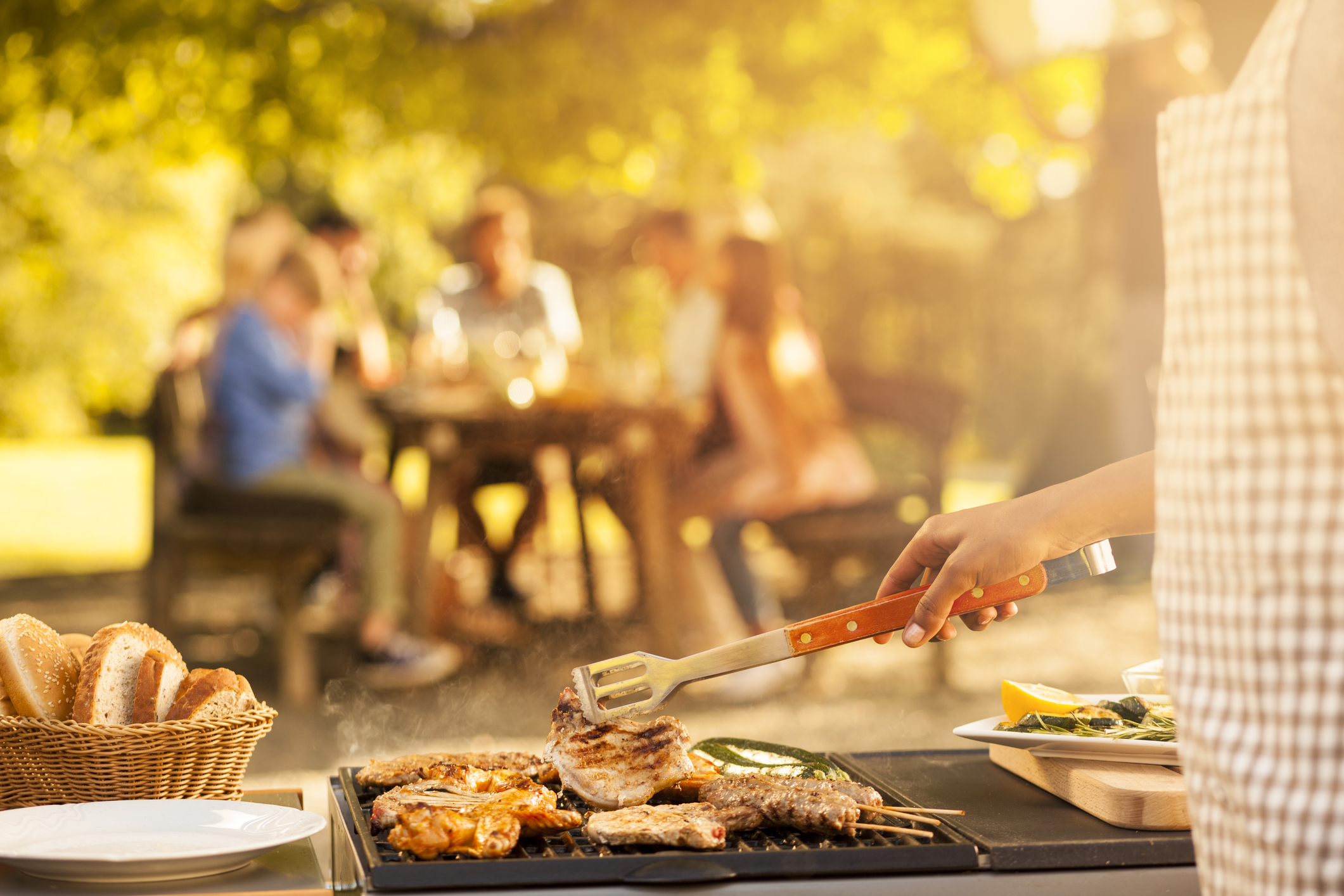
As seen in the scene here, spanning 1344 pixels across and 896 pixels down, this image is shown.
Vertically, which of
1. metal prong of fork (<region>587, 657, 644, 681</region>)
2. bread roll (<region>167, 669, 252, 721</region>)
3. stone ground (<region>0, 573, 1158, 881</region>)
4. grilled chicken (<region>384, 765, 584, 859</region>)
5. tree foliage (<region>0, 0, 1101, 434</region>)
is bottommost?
grilled chicken (<region>384, 765, 584, 859</region>)

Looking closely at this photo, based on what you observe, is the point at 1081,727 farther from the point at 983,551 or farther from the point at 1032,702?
the point at 983,551

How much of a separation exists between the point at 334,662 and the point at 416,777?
3455 millimetres

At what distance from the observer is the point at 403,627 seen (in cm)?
480

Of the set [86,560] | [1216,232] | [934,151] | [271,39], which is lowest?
[1216,232]

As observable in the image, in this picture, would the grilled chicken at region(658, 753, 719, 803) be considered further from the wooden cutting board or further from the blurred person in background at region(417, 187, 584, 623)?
the blurred person in background at region(417, 187, 584, 623)

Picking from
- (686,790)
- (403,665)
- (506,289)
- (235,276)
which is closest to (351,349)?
(235,276)

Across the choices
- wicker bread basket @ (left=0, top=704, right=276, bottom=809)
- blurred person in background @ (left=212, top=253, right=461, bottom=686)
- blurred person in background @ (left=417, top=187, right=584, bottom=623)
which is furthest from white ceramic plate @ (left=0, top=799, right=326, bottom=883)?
blurred person in background @ (left=417, top=187, right=584, bottom=623)

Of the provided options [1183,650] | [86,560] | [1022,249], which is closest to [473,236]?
[86,560]

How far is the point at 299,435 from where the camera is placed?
15.6ft

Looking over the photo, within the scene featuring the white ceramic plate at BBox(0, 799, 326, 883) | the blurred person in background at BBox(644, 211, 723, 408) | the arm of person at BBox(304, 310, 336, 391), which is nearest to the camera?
the white ceramic plate at BBox(0, 799, 326, 883)

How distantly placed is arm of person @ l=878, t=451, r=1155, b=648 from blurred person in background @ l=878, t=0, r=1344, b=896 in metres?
0.47

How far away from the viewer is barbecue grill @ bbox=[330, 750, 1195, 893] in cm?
121

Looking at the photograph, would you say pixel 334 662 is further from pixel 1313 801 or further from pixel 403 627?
pixel 1313 801

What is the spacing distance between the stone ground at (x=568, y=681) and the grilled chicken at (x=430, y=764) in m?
2.32
